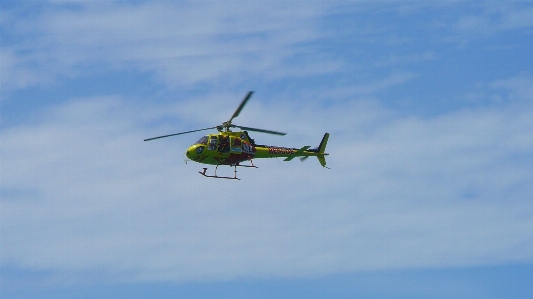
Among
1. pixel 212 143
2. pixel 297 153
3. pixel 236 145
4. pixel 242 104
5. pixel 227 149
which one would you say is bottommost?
pixel 227 149

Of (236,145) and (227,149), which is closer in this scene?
(227,149)

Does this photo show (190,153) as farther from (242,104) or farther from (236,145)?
(242,104)

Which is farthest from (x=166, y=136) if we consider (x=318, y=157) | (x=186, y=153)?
(x=318, y=157)

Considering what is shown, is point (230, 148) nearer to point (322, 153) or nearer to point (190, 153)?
point (190, 153)

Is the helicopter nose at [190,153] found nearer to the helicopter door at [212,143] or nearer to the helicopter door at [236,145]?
the helicopter door at [212,143]

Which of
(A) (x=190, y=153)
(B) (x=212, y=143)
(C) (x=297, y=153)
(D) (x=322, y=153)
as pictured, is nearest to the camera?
(A) (x=190, y=153)

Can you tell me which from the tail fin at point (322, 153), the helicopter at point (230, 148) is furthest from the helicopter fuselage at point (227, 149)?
the tail fin at point (322, 153)

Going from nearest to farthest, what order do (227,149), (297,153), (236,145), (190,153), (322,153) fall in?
(190,153) < (227,149) < (236,145) < (297,153) < (322,153)

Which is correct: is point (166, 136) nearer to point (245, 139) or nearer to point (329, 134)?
point (245, 139)

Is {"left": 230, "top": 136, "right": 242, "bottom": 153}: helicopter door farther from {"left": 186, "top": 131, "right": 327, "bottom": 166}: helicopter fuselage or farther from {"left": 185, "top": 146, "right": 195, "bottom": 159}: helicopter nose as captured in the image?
{"left": 185, "top": 146, "right": 195, "bottom": 159}: helicopter nose

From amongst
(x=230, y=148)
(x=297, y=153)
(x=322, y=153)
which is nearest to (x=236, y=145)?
(x=230, y=148)

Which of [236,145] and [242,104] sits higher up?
[242,104]

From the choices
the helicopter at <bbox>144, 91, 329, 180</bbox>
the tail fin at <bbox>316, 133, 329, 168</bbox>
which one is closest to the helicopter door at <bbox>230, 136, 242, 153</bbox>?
the helicopter at <bbox>144, 91, 329, 180</bbox>

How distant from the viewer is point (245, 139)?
57562mm
